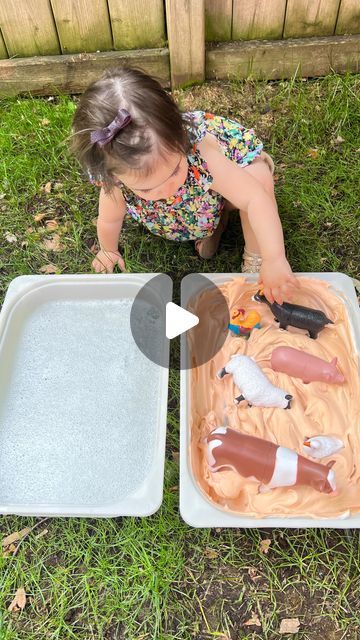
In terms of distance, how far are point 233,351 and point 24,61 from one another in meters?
1.26

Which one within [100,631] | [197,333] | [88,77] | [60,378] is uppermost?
[88,77]

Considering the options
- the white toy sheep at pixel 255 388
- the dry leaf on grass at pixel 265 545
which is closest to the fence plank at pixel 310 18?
the white toy sheep at pixel 255 388

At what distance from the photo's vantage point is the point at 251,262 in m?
1.44

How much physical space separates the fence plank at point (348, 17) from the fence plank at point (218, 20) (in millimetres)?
350

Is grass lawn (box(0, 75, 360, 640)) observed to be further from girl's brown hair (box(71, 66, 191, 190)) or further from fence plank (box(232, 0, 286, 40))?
fence plank (box(232, 0, 286, 40))

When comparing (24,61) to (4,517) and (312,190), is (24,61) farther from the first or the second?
(4,517)

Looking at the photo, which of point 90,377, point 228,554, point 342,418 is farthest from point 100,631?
point 342,418

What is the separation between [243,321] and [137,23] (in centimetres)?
109

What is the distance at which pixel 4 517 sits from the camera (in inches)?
49.3

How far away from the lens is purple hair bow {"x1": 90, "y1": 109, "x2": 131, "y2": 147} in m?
0.93

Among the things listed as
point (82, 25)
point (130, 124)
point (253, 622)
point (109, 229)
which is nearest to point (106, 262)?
point (109, 229)

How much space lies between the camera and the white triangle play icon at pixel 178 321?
1.32 m

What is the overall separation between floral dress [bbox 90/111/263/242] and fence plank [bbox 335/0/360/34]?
747 mm

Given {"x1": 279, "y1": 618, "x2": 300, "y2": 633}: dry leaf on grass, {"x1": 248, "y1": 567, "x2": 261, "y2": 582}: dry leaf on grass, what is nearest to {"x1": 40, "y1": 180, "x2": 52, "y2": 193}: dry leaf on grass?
{"x1": 248, "y1": 567, "x2": 261, "y2": 582}: dry leaf on grass
